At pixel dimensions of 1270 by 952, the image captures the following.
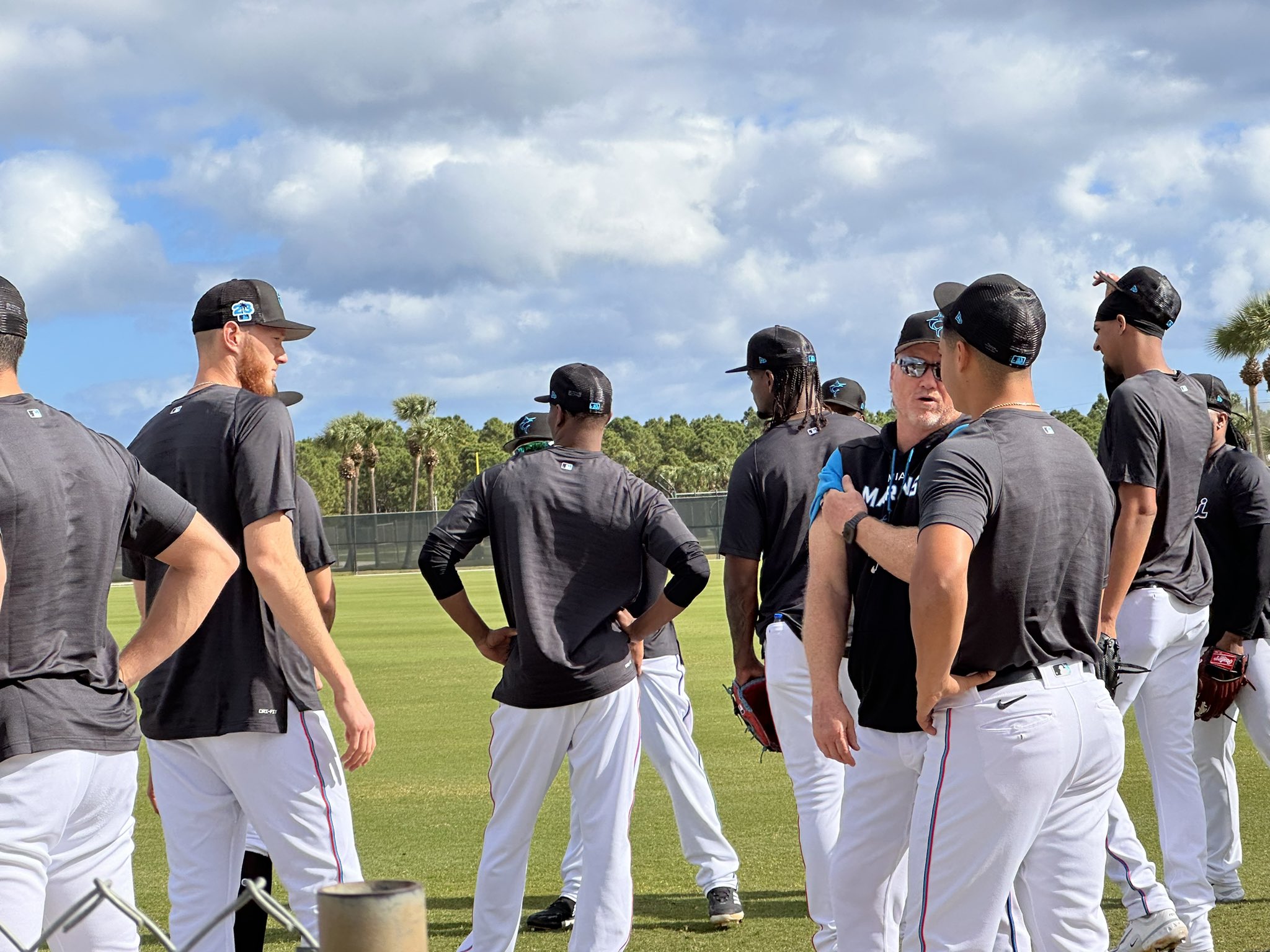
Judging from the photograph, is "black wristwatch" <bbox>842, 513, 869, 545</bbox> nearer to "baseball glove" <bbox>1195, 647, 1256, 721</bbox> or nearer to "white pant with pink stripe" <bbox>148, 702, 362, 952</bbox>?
"white pant with pink stripe" <bbox>148, 702, 362, 952</bbox>

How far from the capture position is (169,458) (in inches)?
175

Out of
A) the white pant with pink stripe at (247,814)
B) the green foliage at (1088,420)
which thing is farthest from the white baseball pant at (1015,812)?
the green foliage at (1088,420)

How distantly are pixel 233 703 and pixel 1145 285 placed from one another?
409 cm

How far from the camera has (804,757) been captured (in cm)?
541

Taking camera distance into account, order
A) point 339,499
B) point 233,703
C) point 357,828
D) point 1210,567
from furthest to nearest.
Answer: point 339,499 < point 357,828 < point 1210,567 < point 233,703

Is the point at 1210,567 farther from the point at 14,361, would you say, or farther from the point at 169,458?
the point at 14,361

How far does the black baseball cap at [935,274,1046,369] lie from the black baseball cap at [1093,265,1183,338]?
2.26 m

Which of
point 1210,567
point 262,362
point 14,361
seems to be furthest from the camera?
point 1210,567

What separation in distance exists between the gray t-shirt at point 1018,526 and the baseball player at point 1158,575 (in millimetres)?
1798

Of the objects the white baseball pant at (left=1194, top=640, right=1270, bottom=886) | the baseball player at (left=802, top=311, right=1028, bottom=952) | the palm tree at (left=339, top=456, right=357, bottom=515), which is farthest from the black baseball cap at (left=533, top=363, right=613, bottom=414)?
A: the palm tree at (left=339, top=456, right=357, bottom=515)

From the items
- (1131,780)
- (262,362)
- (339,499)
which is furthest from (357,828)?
(339,499)

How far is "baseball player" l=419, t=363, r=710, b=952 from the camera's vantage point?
5129 mm

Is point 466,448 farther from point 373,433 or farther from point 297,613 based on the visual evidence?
point 297,613

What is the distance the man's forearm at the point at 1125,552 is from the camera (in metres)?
5.32
